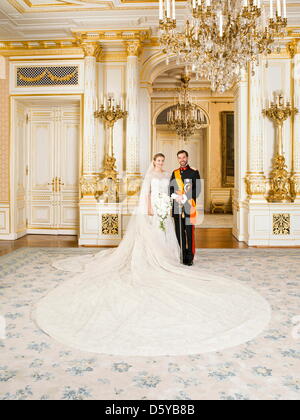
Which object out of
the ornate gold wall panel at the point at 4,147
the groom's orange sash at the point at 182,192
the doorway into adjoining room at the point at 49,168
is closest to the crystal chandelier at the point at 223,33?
the groom's orange sash at the point at 182,192

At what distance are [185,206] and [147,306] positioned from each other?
244 centimetres

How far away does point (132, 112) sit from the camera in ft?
24.6

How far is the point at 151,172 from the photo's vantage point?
17.2ft

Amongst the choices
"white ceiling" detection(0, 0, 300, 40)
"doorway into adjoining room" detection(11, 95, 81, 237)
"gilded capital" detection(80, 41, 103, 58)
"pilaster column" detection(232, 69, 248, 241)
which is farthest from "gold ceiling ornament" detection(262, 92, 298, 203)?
"doorway into adjoining room" detection(11, 95, 81, 237)

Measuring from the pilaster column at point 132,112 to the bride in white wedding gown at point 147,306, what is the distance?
7.92 feet

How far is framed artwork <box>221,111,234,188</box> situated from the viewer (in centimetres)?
1367

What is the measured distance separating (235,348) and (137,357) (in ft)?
2.30

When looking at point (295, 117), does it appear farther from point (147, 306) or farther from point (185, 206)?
point (147, 306)

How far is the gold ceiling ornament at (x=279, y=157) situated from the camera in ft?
24.0

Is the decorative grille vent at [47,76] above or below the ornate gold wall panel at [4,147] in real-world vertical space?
above

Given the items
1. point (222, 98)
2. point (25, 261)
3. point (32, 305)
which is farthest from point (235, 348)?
point (222, 98)

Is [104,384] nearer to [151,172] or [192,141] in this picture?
[151,172]

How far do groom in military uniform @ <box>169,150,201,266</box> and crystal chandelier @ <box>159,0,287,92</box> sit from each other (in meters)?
1.37

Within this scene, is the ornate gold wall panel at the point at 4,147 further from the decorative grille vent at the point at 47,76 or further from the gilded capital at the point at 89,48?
the gilded capital at the point at 89,48
